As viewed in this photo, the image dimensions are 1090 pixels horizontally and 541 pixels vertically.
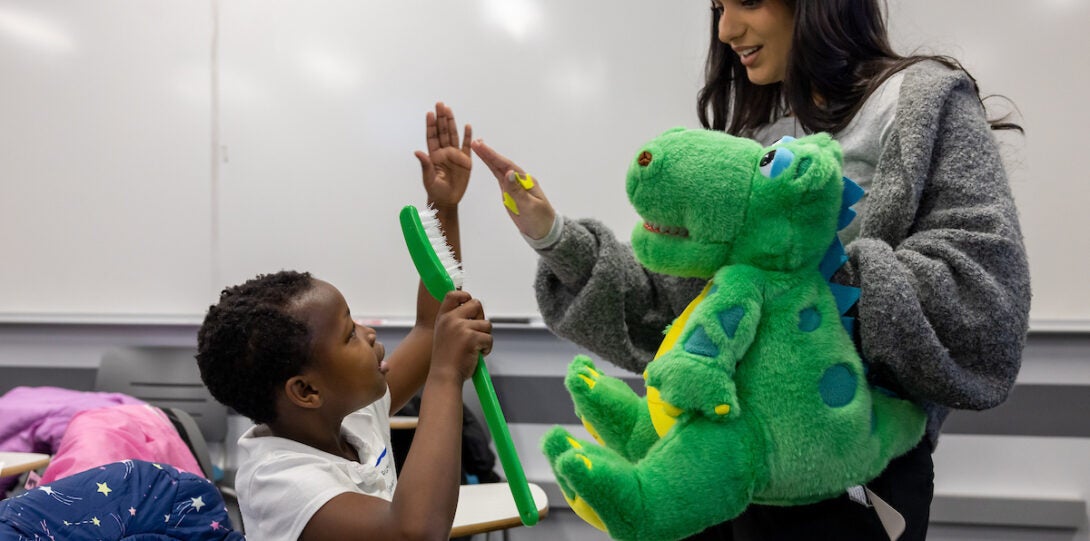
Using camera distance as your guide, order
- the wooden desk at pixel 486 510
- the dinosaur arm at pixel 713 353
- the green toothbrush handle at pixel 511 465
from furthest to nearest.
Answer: the wooden desk at pixel 486 510
the green toothbrush handle at pixel 511 465
the dinosaur arm at pixel 713 353

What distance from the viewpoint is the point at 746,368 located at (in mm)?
783

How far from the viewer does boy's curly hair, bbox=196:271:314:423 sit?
107 cm

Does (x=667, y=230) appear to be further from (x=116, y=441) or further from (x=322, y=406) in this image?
(x=116, y=441)

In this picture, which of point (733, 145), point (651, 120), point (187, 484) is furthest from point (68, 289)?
point (733, 145)

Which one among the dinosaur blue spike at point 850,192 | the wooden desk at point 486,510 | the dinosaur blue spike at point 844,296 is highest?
the dinosaur blue spike at point 850,192

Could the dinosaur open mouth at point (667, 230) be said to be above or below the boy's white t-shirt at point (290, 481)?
above

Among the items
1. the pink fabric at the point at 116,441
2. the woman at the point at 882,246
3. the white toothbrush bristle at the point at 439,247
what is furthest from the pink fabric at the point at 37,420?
the woman at the point at 882,246

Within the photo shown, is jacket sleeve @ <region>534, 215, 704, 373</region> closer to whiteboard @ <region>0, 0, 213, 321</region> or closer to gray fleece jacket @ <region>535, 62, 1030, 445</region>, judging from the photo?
gray fleece jacket @ <region>535, 62, 1030, 445</region>

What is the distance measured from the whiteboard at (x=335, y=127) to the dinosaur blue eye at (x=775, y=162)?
1.93 meters

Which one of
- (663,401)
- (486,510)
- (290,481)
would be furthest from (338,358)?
(486,510)

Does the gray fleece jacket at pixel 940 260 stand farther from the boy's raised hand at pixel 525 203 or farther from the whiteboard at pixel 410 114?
the whiteboard at pixel 410 114

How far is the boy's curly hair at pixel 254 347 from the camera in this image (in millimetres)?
1070

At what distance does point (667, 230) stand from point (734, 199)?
0.08 metres

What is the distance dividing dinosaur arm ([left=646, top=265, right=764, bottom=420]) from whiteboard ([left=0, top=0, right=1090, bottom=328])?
1972mm
